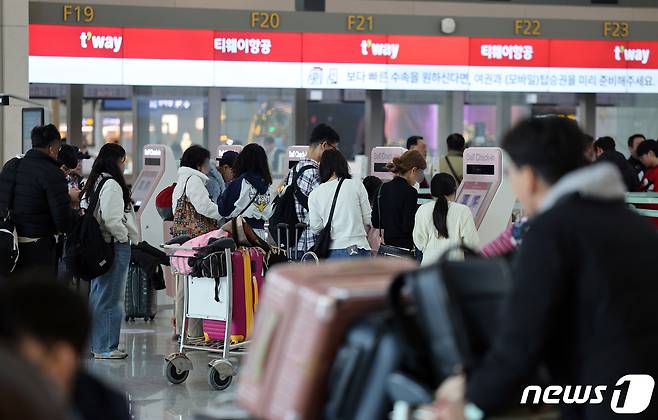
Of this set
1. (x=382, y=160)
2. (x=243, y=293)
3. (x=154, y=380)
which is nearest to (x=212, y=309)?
(x=243, y=293)

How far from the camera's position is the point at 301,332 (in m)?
2.20

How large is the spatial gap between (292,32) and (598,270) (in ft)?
37.9

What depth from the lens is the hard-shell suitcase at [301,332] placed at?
2.18 metres

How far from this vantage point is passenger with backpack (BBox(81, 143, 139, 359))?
7383 mm

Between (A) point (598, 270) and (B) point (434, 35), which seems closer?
(A) point (598, 270)

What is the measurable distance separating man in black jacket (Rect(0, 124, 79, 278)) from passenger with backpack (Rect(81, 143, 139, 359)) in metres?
0.37

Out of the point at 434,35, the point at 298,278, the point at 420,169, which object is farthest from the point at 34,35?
the point at 298,278

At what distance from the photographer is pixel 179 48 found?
13438 millimetres

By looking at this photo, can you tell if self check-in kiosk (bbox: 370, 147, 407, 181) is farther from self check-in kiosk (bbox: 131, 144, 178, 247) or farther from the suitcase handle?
the suitcase handle

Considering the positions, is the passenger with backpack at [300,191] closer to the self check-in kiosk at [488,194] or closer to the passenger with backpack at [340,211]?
the passenger with backpack at [340,211]

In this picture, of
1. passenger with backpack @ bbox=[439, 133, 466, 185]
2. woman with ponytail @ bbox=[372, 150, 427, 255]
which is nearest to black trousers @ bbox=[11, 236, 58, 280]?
woman with ponytail @ bbox=[372, 150, 427, 255]

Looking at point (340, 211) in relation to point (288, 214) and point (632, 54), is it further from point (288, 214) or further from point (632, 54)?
point (632, 54)

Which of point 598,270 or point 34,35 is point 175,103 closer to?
point 34,35

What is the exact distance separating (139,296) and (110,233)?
2428mm
